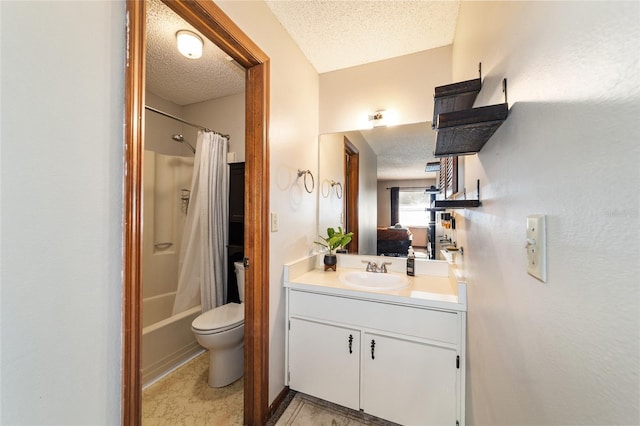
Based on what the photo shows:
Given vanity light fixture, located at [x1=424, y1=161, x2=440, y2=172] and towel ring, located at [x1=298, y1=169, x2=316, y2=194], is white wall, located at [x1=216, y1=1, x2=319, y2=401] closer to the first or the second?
towel ring, located at [x1=298, y1=169, x2=316, y2=194]

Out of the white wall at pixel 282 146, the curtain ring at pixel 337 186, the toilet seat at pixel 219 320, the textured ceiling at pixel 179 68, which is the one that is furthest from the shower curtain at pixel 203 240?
the curtain ring at pixel 337 186

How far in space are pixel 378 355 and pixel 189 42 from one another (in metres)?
2.36

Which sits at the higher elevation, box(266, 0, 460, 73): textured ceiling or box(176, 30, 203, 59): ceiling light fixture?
box(266, 0, 460, 73): textured ceiling

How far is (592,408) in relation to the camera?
1.02ft

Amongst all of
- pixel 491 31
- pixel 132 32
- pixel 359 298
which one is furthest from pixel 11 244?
pixel 491 31

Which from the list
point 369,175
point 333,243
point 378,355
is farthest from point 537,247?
point 369,175

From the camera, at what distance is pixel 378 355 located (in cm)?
136

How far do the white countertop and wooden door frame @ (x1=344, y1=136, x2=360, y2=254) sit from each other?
42 cm

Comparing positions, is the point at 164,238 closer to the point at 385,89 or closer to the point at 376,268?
the point at 376,268

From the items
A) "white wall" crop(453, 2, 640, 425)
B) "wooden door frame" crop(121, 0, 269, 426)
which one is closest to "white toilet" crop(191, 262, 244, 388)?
"wooden door frame" crop(121, 0, 269, 426)

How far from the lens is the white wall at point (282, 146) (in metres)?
1.43

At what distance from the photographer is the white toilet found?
166 centimetres

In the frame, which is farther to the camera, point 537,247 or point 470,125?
point 470,125

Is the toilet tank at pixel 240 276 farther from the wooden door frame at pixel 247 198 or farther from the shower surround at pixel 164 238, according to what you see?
the wooden door frame at pixel 247 198
